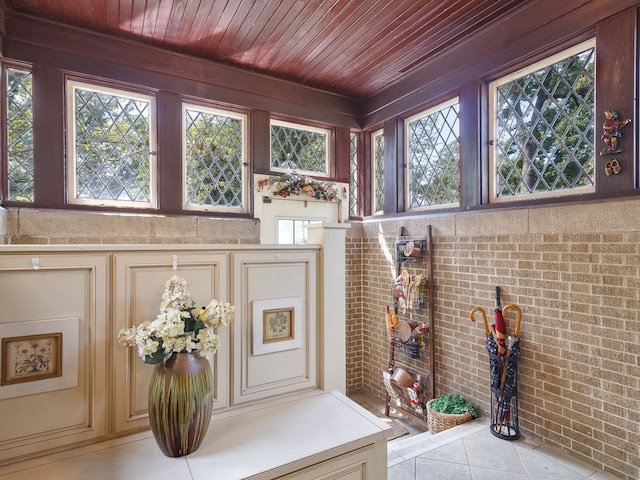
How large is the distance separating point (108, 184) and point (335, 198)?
2202 mm

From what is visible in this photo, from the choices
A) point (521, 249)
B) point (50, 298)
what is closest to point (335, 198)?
point (521, 249)

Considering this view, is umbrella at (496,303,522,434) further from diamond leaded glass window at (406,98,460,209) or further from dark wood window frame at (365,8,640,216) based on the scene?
diamond leaded glass window at (406,98,460,209)

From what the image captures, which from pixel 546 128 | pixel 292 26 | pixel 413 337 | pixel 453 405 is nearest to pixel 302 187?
pixel 292 26

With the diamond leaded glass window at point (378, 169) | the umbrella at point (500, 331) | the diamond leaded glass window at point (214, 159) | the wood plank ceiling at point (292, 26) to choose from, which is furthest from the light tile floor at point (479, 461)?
the wood plank ceiling at point (292, 26)

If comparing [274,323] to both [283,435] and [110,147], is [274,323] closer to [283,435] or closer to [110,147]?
[283,435]

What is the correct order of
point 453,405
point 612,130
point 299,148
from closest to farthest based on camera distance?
point 612,130, point 453,405, point 299,148

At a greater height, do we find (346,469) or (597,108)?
(597,108)

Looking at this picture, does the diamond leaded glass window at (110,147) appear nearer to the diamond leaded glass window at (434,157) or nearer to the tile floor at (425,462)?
the tile floor at (425,462)

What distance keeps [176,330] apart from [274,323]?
579 millimetres

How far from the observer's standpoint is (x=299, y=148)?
3.95 m

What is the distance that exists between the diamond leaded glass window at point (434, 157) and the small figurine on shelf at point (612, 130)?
1137mm

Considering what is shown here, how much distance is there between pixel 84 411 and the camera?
4.43 ft

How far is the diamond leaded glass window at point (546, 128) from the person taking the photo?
91.3 inches

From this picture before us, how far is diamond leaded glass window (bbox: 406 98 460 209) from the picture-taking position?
3244 mm
